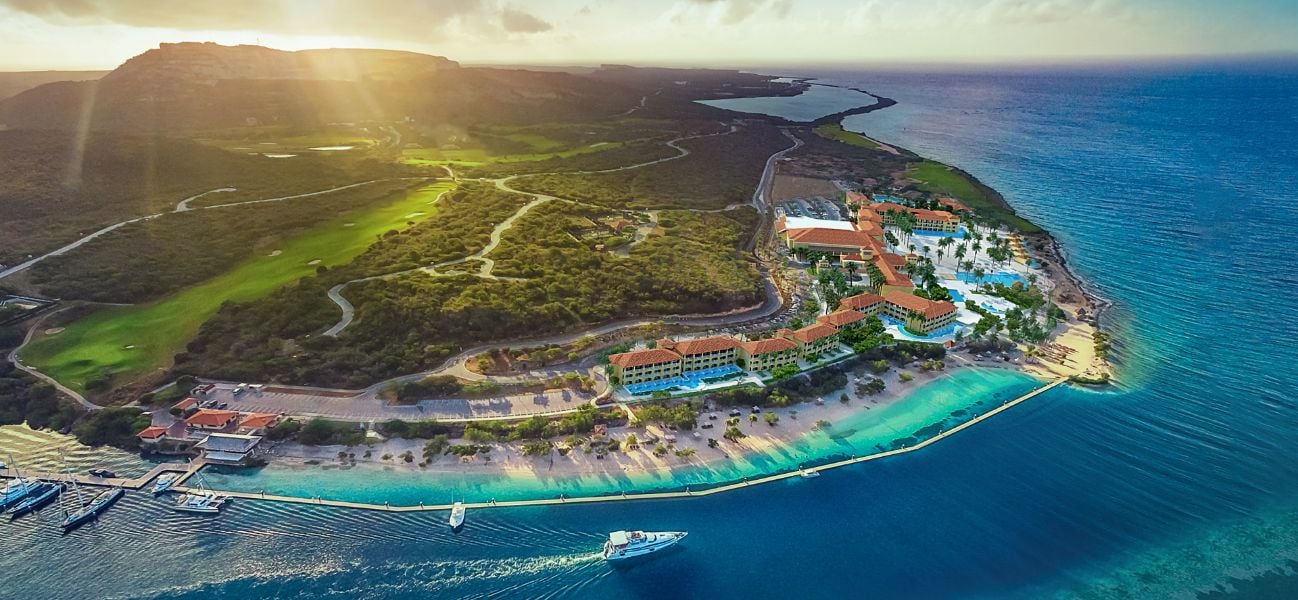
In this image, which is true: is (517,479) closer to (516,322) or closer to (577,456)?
(577,456)

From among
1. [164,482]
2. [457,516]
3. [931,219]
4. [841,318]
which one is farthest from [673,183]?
[164,482]

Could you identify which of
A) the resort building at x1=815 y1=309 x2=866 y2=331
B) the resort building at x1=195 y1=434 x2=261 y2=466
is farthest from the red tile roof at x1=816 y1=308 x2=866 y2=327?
the resort building at x1=195 y1=434 x2=261 y2=466

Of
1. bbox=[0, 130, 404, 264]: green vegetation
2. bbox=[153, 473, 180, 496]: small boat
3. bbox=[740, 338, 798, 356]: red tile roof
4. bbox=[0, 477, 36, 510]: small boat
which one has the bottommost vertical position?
bbox=[153, 473, 180, 496]: small boat

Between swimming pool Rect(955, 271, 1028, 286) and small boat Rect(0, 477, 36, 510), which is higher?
swimming pool Rect(955, 271, 1028, 286)

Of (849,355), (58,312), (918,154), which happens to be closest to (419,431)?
(849,355)

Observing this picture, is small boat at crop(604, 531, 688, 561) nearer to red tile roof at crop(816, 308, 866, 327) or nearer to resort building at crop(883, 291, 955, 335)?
red tile roof at crop(816, 308, 866, 327)
